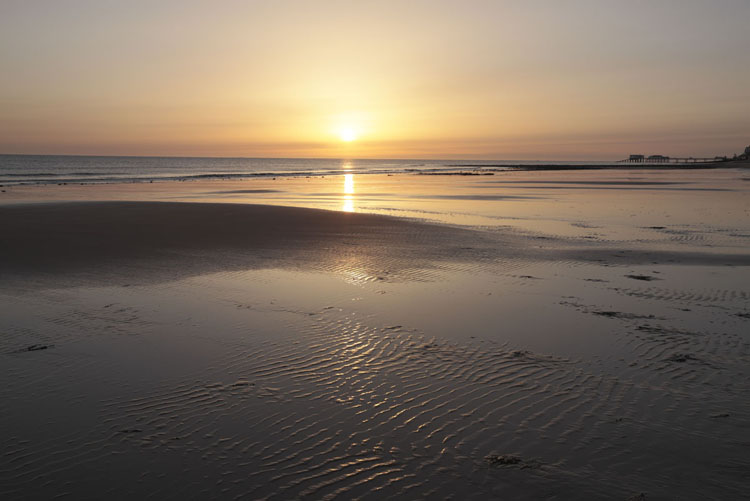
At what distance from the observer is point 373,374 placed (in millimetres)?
6906

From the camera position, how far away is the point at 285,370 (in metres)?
6.96

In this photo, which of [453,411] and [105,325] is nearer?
[453,411]

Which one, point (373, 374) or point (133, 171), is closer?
point (373, 374)

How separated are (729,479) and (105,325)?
28.1 ft

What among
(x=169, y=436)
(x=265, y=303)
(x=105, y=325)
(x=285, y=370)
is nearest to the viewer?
(x=169, y=436)

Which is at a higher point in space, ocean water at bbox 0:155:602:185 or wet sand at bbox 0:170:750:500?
ocean water at bbox 0:155:602:185

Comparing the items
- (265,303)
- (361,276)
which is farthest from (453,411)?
(361,276)

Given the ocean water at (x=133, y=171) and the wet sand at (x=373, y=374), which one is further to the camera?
the ocean water at (x=133, y=171)

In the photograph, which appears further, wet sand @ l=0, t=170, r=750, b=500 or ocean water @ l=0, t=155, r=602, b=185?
ocean water @ l=0, t=155, r=602, b=185

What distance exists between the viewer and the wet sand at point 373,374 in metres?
4.75

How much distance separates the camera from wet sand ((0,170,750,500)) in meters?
4.75

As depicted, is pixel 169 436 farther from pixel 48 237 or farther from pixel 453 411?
pixel 48 237

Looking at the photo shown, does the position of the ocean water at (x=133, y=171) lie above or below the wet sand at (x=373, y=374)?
above

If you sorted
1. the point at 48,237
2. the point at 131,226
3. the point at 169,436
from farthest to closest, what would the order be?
the point at 131,226
the point at 48,237
the point at 169,436
